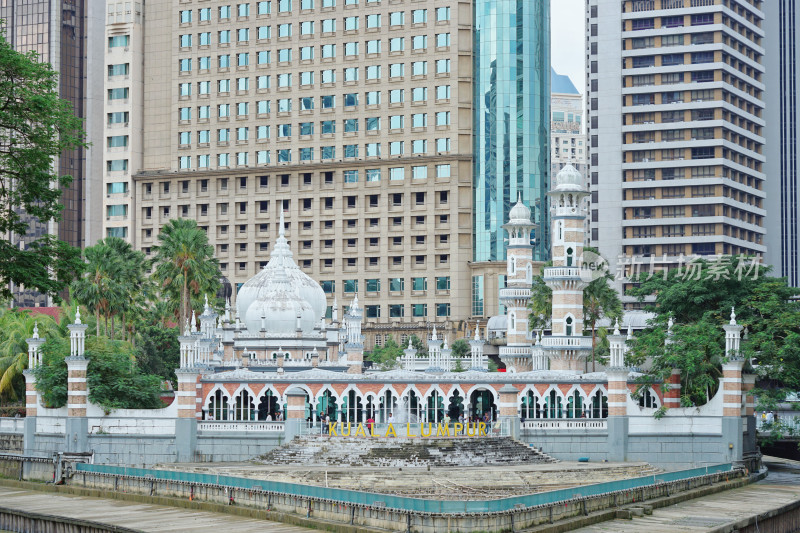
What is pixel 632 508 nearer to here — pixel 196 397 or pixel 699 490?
pixel 699 490

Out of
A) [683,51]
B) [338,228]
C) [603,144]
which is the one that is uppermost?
[683,51]

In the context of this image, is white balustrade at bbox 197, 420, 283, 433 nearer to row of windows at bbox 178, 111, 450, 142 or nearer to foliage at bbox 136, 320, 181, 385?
foliage at bbox 136, 320, 181, 385

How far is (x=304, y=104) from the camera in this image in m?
160

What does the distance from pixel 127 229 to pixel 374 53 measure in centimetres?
4258

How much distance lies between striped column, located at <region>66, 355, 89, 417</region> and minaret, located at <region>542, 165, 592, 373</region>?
28928mm

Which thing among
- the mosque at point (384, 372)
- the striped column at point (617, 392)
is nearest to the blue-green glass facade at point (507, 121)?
the mosque at point (384, 372)

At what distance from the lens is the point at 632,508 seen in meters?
53.2

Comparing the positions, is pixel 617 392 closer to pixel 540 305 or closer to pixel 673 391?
pixel 673 391

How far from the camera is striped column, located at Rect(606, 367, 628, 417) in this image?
70875 millimetres

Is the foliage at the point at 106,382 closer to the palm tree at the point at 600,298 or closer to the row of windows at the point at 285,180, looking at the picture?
the palm tree at the point at 600,298

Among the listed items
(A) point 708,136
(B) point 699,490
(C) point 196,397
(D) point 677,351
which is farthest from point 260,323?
(A) point 708,136

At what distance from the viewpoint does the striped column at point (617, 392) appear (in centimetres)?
7088

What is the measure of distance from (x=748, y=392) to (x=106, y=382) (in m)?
37.9

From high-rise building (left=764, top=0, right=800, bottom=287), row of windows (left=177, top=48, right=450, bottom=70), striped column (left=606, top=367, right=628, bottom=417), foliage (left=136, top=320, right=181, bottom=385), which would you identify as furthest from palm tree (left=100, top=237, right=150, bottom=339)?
high-rise building (left=764, top=0, right=800, bottom=287)
